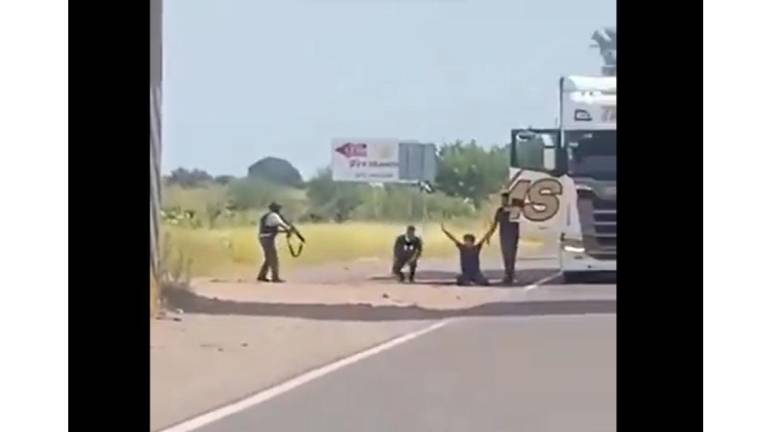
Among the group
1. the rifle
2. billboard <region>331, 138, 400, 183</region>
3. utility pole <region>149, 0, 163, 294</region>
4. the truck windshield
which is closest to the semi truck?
the truck windshield

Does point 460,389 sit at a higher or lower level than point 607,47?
lower

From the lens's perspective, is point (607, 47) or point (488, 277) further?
point (488, 277)

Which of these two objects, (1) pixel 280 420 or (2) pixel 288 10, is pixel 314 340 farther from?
(2) pixel 288 10

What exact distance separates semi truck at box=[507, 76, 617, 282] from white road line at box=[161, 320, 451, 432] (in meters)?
0.30

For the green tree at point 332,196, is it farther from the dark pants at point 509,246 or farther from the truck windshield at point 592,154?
the truck windshield at point 592,154

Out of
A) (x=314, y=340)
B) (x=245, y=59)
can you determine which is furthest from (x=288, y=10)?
(x=314, y=340)

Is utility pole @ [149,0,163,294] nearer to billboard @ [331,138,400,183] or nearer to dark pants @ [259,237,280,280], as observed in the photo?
dark pants @ [259,237,280,280]

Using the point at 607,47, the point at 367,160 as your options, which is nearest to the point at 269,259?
the point at 367,160

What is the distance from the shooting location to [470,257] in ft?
7.63

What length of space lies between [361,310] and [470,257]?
251 mm

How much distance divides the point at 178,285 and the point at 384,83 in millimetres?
579

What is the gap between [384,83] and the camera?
2.32m

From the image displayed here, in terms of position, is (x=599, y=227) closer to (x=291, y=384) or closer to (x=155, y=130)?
(x=291, y=384)

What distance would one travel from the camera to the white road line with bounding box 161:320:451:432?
2342 mm
